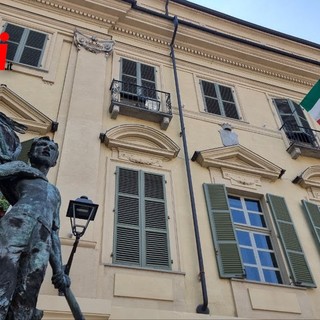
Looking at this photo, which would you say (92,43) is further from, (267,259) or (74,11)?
(267,259)

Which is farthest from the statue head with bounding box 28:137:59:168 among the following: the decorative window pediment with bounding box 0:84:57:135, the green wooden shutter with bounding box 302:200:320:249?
the green wooden shutter with bounding box 302:200:320:249

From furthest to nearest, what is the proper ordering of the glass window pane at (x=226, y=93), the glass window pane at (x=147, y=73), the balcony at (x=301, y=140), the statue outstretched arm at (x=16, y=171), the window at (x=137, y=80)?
the glass window pane at (x=226, y=93) → the glass window pane at (x=147, y=73) → the balcony at (x=301, y=140) → the window at (x=137, y=80) → the statue outstretched arm at (x=16, y=171)

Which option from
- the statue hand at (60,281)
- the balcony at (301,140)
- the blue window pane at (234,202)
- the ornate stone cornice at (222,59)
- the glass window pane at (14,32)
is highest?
the ornate stone cornice at (222,59)

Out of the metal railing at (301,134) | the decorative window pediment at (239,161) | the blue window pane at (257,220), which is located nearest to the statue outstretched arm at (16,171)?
the decorative window pediment at (239,161)

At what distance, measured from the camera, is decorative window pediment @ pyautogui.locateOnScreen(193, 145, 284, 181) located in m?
8.74

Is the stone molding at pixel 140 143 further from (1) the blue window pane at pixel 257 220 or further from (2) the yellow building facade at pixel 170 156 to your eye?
(1) the blue window pane at pixel 257 220

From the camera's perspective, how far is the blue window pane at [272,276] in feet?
24.2

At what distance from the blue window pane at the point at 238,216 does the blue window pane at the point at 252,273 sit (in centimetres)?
104

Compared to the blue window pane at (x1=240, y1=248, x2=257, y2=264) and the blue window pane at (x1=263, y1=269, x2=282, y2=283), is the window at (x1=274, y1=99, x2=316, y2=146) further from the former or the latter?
the blue window pane at (x1=263, y1=269, x2=282, y2=283)

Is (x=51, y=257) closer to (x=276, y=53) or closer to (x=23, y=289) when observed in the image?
(x=23, y=289)

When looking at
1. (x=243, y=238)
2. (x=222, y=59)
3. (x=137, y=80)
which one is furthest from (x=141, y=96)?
(x=243, y=238)

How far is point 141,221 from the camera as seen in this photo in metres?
7.21

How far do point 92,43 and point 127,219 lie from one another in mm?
5259

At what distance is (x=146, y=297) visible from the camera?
6.15 metres
